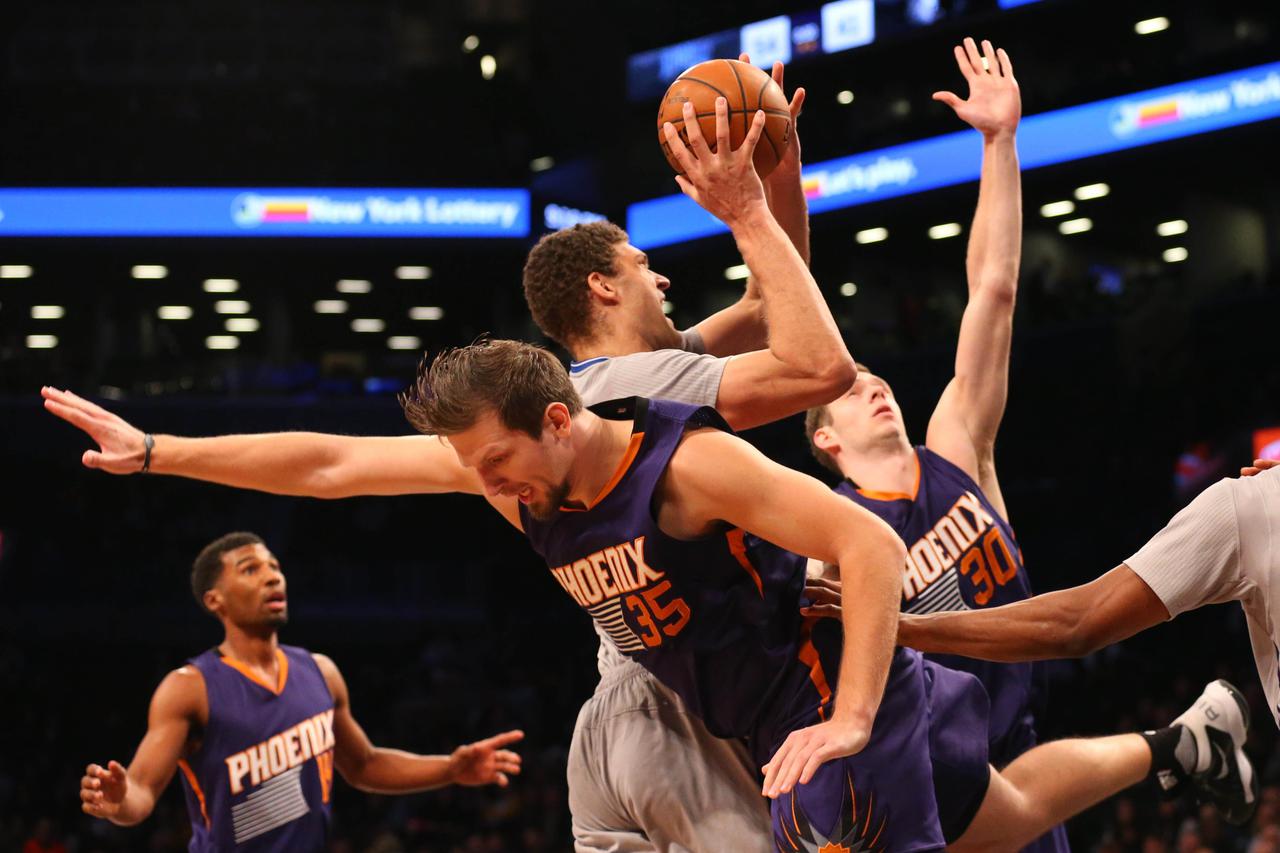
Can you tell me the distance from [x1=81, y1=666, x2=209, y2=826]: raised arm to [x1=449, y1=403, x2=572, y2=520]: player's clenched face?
265cm

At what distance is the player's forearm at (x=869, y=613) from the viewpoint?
2977mm

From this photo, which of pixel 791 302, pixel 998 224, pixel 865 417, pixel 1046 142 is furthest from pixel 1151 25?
pixel 791 302

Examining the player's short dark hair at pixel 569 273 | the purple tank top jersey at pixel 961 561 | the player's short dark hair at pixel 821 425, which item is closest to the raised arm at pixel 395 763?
the player's short dark hair at pixel 821 425

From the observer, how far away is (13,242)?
74.6ft

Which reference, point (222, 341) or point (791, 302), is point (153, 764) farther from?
point (222, 341)

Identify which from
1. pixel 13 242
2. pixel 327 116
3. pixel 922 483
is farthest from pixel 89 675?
pixel 922 483

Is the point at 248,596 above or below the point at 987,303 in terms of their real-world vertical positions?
below

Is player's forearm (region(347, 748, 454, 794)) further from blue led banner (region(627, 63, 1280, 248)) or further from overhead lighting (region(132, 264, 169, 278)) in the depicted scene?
overhead lighting (region(132, 264, 169, 278))

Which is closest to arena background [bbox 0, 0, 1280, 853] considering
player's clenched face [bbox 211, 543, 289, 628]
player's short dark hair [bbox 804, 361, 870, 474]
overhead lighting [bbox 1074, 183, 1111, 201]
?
overhead lighting [bbox 1074, 183, 1111, 201]

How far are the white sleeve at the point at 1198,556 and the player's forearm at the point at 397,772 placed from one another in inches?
145

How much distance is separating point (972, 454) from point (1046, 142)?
1511 centimetres

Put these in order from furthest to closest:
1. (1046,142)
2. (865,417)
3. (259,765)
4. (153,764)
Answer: (1046,142) → (259,765) → (153,764) → (865,417)

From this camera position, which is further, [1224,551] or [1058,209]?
[1058,209]

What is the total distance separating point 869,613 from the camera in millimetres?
3027
